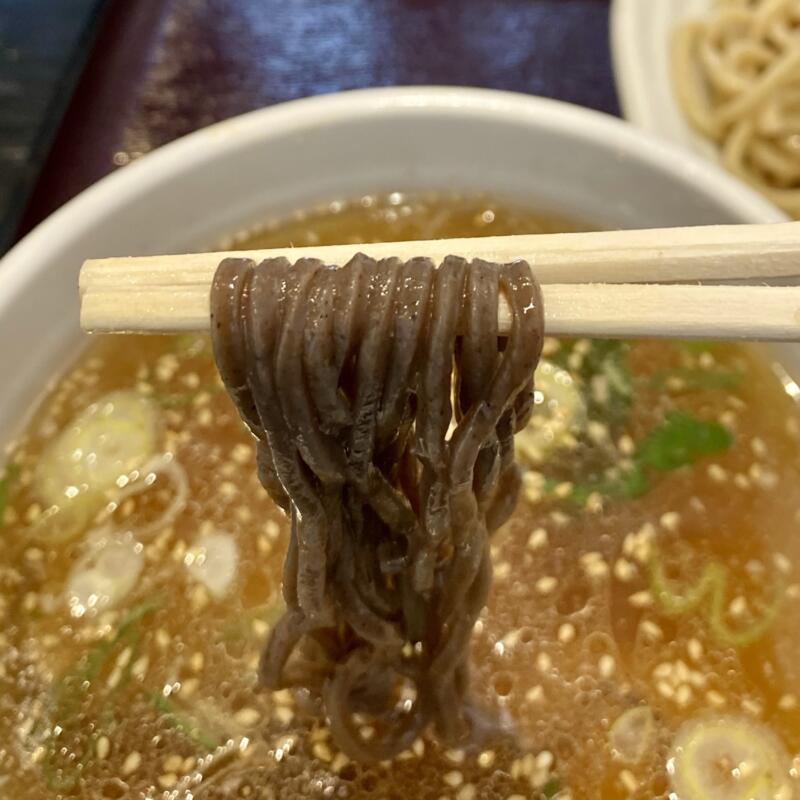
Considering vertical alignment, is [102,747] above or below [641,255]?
below

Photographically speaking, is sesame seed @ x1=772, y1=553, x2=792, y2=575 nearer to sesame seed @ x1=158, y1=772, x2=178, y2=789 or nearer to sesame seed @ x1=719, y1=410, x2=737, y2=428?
sesame seed @ x1=719, y1=410, x2=737, y2=428

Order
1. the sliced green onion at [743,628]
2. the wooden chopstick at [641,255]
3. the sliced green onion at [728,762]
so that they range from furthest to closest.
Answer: the sliced green onion at [743,628]
the sliced green onion at [728,762]
the wooden chopstick at [641,255]

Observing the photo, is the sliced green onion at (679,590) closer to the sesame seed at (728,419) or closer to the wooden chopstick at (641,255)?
the sesame seed at (728,419)

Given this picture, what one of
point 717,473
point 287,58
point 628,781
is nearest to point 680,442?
point 717,473

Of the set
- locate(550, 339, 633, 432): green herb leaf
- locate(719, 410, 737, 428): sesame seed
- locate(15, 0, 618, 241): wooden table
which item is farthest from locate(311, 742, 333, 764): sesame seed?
locate(15, 0, 618, 241): wooden table

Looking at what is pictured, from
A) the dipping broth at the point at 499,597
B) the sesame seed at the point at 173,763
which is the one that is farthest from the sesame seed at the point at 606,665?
the sesame seed at the point at 173,763

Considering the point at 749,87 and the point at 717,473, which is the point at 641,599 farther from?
the point at 749,87
